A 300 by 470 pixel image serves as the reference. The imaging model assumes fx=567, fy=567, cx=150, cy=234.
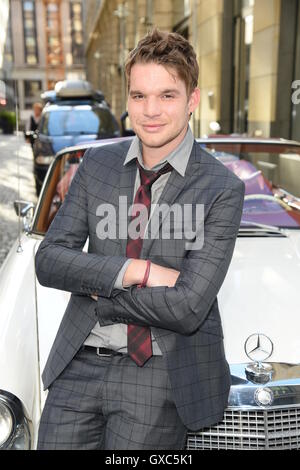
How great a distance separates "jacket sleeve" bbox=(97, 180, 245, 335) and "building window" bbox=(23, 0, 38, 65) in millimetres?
34567

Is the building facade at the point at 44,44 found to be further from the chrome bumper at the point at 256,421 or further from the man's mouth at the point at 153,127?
the chrome bumper at the point at 256,421

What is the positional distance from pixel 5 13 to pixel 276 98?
24.4ft

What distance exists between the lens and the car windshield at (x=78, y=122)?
10562mm

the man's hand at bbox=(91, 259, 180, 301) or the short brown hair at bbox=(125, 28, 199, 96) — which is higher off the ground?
the short brown hair at bbox=(125, 28, 199, 96)

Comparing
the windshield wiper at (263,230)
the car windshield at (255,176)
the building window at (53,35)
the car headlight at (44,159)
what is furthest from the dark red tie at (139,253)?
the building window at (53,35)

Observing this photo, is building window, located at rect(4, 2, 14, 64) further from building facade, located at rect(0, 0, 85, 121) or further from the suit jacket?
building facade, located at rect(0, 0, 85, 121)

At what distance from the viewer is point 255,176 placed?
3.31 metres

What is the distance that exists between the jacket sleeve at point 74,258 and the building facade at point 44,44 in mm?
31357

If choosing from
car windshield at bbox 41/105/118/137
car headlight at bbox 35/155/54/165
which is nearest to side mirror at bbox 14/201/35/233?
car headlight at bbox 35/155/54/165

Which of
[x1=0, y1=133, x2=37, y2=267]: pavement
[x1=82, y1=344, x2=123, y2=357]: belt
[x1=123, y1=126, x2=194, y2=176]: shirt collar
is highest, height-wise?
[x1=123, y1=126, x2=194, y2=176]: shirt collar

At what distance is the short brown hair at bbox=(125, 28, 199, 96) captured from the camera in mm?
1543

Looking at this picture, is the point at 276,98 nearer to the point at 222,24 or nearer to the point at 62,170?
the point at 222,24
